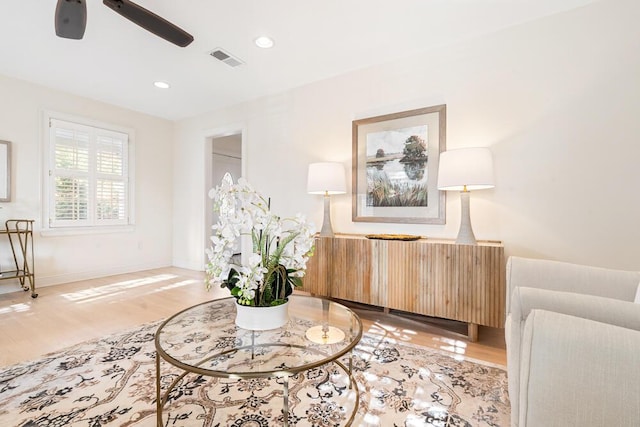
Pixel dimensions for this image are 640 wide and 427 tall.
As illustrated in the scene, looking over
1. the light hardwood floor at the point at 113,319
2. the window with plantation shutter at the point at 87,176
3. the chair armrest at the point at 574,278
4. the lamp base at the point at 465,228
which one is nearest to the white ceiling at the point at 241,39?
the window with plantation shutter at the point at 87,176

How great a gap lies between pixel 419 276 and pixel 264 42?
2.44m

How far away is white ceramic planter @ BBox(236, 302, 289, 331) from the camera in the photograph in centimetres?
131

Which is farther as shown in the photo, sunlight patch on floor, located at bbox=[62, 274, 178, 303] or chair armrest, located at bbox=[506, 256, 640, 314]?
sunlight patch on floor, located at bbox=[62, 274, 178, 303]

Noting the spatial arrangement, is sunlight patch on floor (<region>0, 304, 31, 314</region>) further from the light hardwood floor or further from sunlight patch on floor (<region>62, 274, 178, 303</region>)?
sunlight patch on floor (<region>62, 274, 178, 303</region>)

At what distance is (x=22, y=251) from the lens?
3410 mm

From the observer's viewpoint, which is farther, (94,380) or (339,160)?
(339,160)

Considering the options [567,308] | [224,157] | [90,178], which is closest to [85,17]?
[567,308]

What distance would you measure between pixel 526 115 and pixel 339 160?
1.71m

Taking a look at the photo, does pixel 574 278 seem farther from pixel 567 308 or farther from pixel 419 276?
pixel 419 276

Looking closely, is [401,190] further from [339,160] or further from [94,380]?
[94,380]

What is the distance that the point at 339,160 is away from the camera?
10.7 feet

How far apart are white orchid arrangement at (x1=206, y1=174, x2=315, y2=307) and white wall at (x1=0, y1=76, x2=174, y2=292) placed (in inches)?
146

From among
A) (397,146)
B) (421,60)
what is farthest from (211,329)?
(421,60)

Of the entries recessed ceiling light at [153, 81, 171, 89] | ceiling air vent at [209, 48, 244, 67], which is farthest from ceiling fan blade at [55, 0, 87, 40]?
recessed ceiling light at [153, 81, 171, 89]
